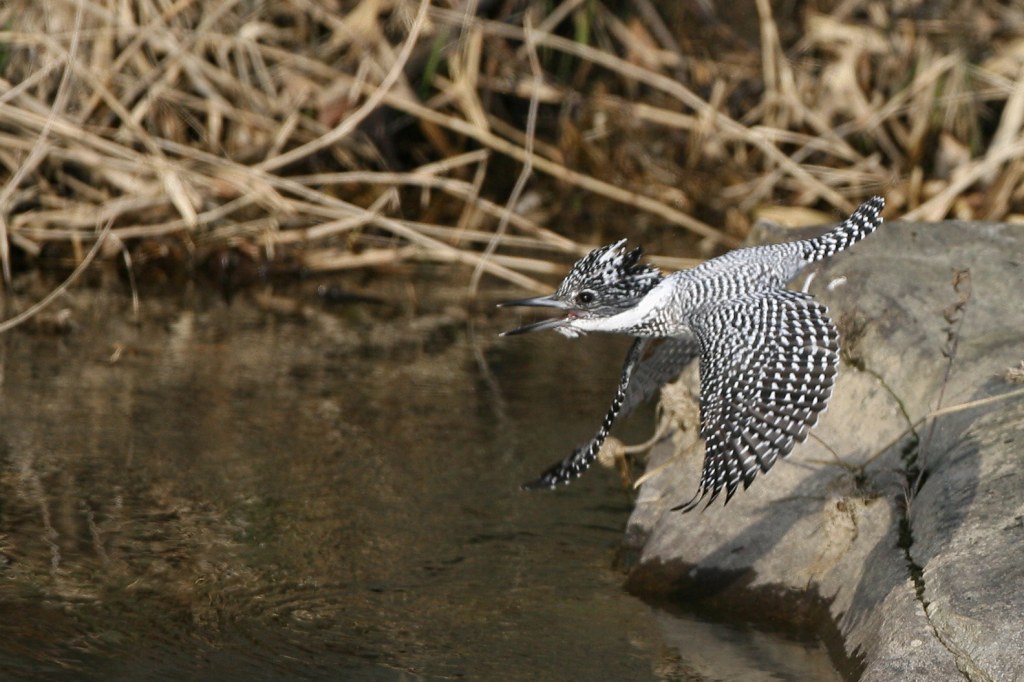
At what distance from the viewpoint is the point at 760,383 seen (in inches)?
123

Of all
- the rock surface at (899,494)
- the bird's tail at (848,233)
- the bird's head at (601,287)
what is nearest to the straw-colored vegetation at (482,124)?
the bird's head at (601,287)

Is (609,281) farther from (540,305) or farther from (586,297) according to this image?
(540,305)

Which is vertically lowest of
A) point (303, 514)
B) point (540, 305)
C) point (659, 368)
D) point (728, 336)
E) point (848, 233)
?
point (303, 514)

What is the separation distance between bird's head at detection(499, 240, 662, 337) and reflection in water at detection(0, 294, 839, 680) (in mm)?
582

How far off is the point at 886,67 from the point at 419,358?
10.7 feet

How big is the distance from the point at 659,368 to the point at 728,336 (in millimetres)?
789

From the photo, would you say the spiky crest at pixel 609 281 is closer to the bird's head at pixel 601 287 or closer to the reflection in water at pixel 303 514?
the bird's head at pixel 601 287

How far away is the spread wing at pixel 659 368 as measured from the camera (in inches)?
157

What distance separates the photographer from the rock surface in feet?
9.23

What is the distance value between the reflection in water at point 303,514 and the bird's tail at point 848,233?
96 cm

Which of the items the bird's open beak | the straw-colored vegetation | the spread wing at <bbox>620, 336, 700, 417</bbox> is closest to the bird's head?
the bird's open beak

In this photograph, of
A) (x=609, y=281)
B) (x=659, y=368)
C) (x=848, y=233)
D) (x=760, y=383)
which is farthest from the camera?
(x=659, y=368)

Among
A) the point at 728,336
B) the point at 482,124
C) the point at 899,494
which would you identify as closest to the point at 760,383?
the point at 728,336

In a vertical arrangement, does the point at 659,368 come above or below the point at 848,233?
below
